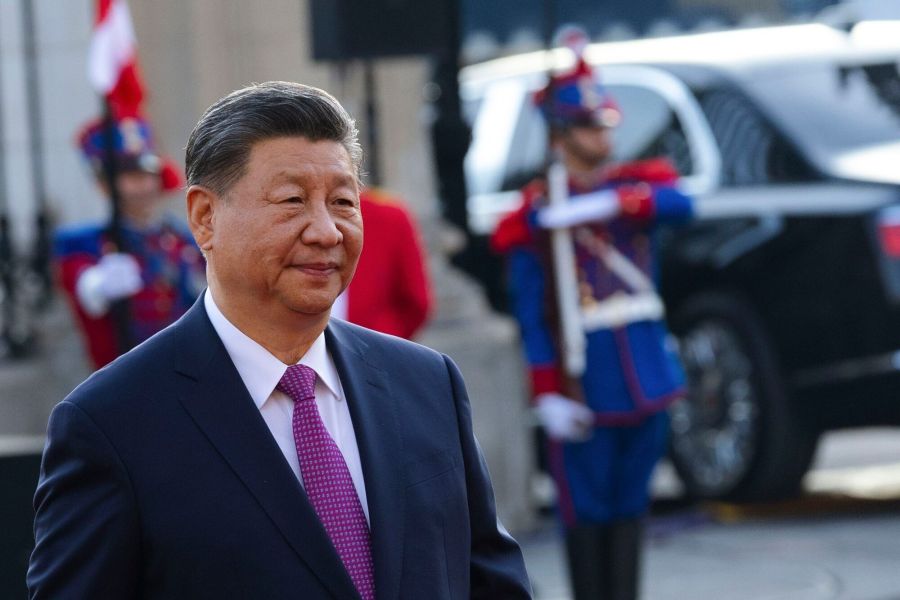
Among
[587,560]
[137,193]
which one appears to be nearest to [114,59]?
[137,193]

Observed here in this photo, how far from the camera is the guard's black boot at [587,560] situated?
21.2ft

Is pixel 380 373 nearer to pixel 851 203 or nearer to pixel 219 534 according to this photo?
pixel 219 534

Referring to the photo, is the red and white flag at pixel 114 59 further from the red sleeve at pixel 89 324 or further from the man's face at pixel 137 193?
the red sleeve at pixel 89 324

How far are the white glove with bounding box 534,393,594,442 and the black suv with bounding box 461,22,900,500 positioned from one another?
7.28 feet

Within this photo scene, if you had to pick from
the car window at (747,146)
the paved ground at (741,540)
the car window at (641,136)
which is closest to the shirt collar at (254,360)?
the paved ground at (741,540)

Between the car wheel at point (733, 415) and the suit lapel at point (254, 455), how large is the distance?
19.9ft

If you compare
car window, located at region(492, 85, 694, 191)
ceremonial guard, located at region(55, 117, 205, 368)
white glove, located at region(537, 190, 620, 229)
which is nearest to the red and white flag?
ceremonial guard, located at region(55, 117, 205, 368)

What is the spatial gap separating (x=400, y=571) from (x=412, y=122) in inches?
289

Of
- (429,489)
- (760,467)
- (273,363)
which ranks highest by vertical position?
(273,363)

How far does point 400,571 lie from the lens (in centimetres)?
277

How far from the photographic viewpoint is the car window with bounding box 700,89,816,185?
878cm

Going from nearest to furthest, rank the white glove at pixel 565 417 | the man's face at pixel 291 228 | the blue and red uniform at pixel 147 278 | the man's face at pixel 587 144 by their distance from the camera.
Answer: the man's face at pixel 291 228
the white glove at pixel 565 417
the man's face at pixel 587 144
the blue and red uniform at pixel 147 278

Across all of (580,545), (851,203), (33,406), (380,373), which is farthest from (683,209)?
(380,373)

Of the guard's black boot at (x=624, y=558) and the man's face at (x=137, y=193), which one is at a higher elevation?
the man's face at (x=137, y=193)
